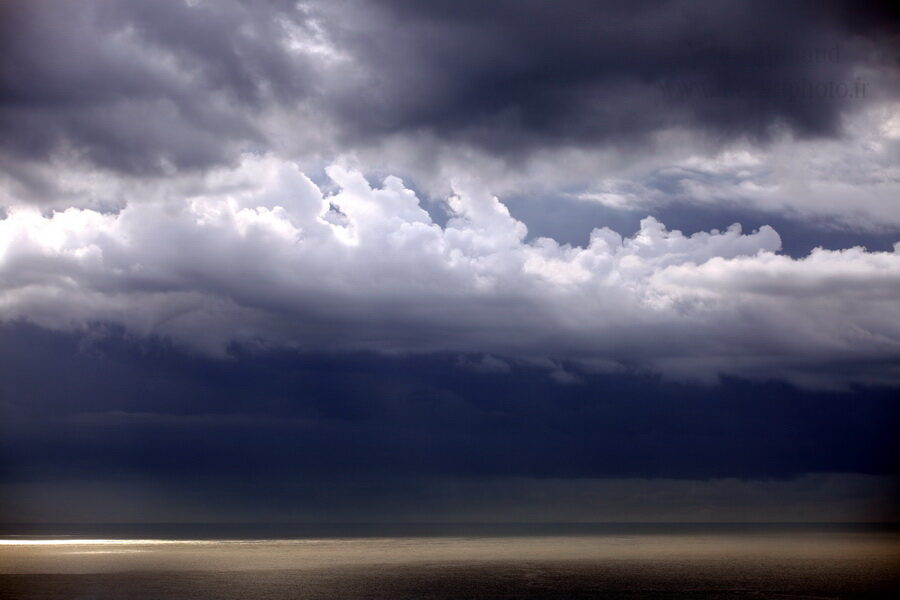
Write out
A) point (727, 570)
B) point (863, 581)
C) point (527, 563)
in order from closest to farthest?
point (863, 581)
point (727, 570)
point (527, 563)

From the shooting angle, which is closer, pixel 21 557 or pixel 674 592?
pixel 674 592

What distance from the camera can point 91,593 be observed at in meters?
102

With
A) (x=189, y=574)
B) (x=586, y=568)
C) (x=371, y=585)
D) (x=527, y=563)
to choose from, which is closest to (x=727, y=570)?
(x=586, y=568)

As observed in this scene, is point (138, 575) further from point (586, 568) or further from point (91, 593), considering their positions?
point (586, 568)

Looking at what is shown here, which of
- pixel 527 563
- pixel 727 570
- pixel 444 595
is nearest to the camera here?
pixel 444 595

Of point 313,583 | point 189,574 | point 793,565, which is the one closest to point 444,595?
point 313,583

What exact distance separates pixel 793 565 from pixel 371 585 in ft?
300

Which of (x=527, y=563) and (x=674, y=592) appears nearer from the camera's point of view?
(x=674, y=592)

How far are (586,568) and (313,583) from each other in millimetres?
52449

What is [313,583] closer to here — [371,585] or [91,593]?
[371,585]

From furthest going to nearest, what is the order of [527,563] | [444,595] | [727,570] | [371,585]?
[527,563] → [727,570] → [371,585] → [444,595]

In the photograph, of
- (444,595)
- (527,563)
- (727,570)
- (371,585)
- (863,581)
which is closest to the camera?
(444,595)

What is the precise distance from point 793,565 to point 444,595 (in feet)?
303

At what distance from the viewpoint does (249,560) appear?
16975cm
